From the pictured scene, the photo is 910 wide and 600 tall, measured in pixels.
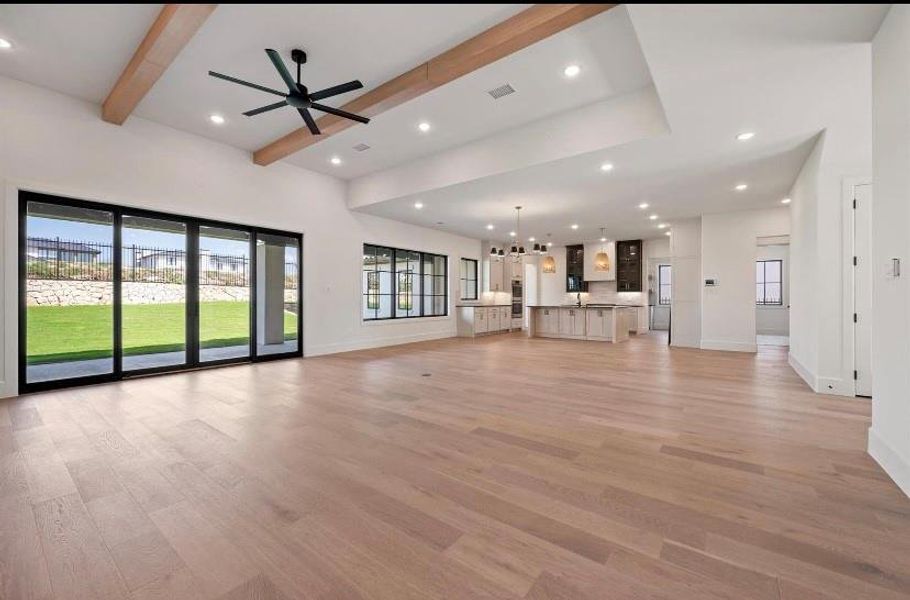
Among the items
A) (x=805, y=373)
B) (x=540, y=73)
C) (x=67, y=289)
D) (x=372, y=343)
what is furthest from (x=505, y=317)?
(x=67, y=289)

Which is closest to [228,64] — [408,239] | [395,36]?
[395,36]

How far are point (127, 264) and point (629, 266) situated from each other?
11.6m

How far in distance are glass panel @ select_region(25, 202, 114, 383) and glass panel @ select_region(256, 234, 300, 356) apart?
6.40 ft

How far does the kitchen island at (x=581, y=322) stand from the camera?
872 centimetres

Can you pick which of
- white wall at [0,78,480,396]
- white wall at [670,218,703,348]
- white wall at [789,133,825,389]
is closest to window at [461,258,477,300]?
white wall at [0,78,480,396]

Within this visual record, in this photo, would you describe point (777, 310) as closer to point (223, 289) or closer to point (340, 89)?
point (340, 89)

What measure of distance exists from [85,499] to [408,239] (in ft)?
24.6

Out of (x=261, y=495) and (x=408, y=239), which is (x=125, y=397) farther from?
(x=408, y=239)

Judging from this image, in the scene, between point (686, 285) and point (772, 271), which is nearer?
point (686, 285)

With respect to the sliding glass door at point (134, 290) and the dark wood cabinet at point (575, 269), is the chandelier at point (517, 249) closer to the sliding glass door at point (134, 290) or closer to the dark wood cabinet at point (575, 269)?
the dark wood cabinet at point (575, 269)

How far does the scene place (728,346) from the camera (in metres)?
7.36

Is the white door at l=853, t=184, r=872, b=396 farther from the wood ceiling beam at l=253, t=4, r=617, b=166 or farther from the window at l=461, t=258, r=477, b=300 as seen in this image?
the window at l=461, t=258, r=477, b=300

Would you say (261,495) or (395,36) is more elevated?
(395,36)

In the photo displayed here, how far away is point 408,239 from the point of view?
29.2 feet
